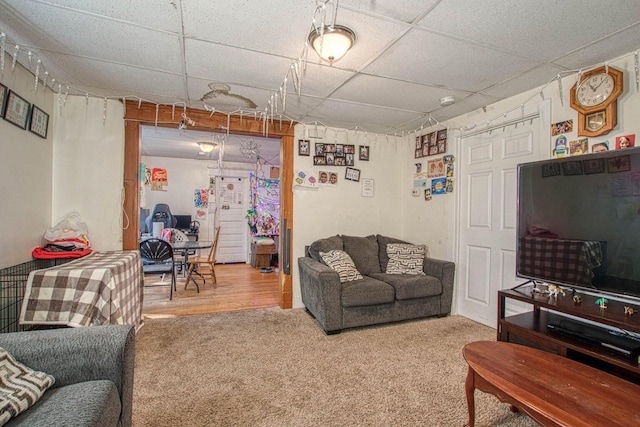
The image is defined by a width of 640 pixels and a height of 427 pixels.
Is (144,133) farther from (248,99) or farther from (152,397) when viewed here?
(152,397)

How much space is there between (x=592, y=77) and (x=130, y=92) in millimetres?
3775

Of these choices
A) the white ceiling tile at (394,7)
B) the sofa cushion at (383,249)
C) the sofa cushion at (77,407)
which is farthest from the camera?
the sofa cushion at (383,249)

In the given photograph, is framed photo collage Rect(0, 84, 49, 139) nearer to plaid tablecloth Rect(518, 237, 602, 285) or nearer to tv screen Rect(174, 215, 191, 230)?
tv screen Rect(174, 215, 191, 230)

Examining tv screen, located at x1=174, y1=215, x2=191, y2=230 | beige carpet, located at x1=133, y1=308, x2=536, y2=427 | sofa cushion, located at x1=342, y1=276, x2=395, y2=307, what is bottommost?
beige carpet, located at x1=133, y1=308, x2=536, y2=427

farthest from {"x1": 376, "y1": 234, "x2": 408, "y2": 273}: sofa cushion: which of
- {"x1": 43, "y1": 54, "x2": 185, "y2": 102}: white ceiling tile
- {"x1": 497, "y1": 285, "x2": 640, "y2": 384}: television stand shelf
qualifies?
{"x1": 43, "y1": 54, "x2": 185, "y2": 102}: white ceiling tile

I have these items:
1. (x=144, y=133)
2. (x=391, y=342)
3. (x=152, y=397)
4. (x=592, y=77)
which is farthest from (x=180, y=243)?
(x=592, y=77)

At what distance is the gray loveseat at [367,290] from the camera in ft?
9.44

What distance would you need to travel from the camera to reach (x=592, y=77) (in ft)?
7.32

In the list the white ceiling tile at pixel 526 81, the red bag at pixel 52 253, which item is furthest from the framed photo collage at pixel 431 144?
the red bag at pixel 52 253

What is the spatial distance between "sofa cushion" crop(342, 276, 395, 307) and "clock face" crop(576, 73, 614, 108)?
214 centimetres

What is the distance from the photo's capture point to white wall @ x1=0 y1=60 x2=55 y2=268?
7.11 ft

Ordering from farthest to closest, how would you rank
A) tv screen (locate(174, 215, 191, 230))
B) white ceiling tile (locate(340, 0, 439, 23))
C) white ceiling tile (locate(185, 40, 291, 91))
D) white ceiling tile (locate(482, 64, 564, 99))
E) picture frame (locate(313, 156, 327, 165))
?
tv screen (locate(174, 215, 191, 230)), picture frame (locate(313, 156, 327, 165)), white ceiling tile (locate(482, 64, 564, 99)), white ceiling tile (locate(185, 40, 291, 91)), white ceiling tile (locate(340, 0, 439, 23))

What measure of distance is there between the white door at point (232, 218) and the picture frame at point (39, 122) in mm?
4055

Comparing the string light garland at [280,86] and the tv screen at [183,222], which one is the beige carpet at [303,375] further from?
the tv screen at [183,222]
